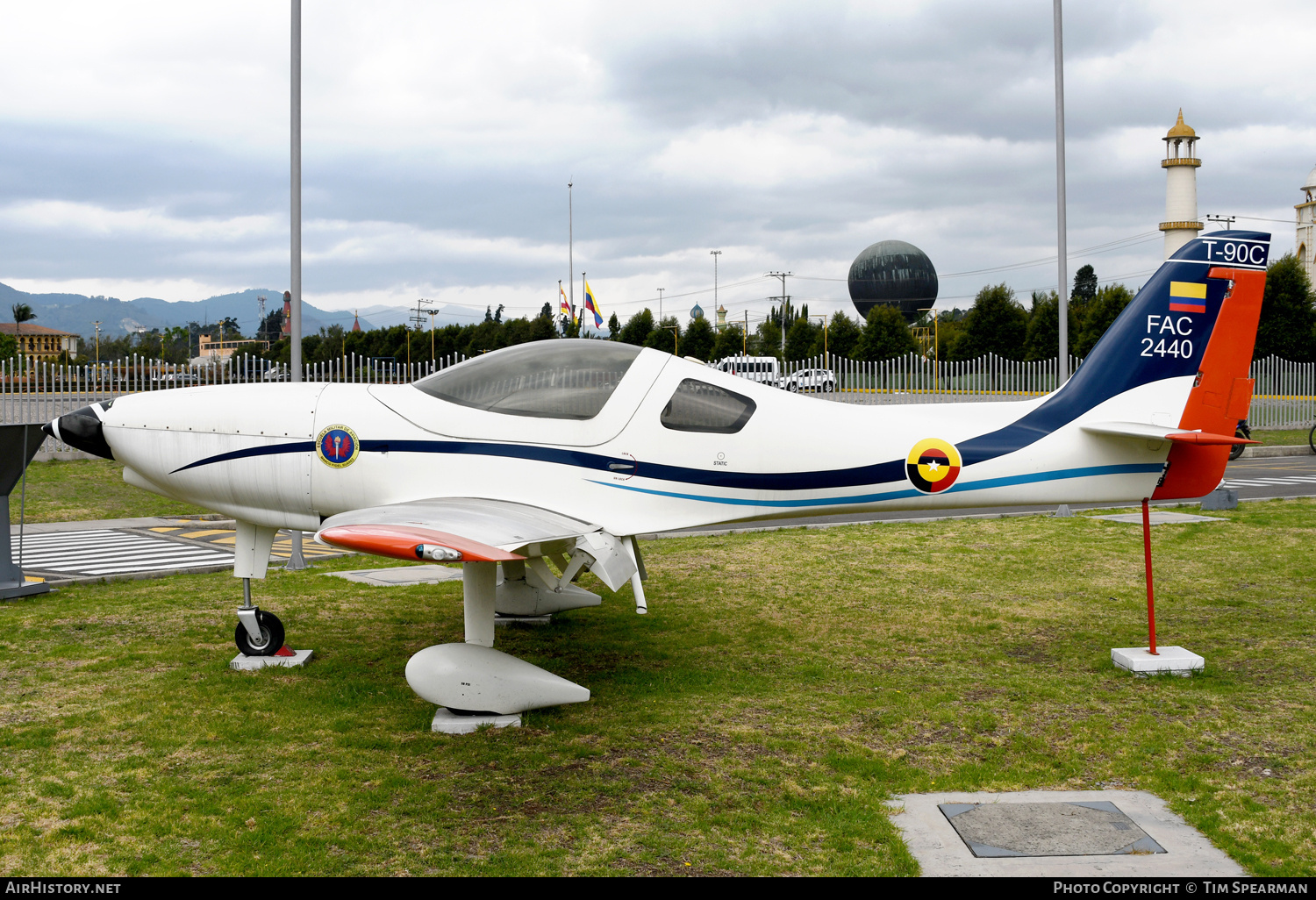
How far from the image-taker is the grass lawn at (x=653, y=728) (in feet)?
15.1

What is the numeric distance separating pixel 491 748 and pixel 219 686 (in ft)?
8.17

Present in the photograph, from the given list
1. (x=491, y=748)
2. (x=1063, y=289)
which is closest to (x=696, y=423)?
(x=491, y=748)

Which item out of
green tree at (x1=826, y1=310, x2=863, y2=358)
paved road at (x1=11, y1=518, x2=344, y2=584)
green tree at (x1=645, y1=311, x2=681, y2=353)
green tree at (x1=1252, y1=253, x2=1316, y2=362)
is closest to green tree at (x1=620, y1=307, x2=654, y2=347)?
green tree at (x1=645, y1=311, x2=681, y2=353)

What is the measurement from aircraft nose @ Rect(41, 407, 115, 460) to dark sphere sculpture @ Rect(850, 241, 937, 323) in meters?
90.3

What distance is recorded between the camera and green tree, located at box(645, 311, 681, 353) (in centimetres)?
6203

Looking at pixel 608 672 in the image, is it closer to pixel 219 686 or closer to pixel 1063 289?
pixel 219 686

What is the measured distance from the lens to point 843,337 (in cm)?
6053

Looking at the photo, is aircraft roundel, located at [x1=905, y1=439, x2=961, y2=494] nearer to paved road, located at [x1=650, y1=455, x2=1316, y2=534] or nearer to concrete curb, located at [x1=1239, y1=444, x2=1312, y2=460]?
paved road, located at [x1=650, y1=455, x2=1316, y2=534]

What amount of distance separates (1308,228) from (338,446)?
113 m

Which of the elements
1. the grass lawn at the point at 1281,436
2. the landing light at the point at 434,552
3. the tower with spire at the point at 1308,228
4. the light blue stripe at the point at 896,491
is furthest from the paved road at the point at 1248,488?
the tower with spire at the point at 1308,228

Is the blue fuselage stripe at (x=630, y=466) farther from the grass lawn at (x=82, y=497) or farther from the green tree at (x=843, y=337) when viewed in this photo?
the green tree at (x=843, y=337)

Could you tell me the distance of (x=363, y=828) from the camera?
4.78 m

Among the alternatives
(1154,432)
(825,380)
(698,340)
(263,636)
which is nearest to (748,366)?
(825,380)

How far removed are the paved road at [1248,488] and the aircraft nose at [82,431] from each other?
7654mm
